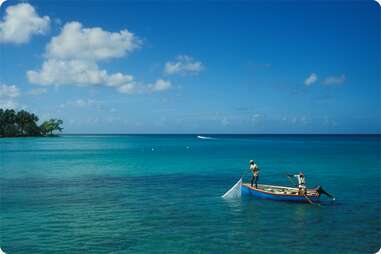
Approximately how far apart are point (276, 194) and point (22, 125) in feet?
337

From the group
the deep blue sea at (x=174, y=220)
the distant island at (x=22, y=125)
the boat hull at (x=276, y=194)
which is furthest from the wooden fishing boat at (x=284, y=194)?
the distant island at (x=22, y=125)

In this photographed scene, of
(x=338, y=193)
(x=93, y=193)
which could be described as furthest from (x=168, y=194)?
(x=338, y=193)

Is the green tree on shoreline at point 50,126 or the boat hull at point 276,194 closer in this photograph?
the boat hull at point 276,194

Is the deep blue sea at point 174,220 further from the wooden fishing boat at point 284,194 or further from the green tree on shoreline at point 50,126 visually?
the green tree on shoreline at point 50,126

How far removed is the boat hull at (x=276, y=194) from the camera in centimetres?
1978

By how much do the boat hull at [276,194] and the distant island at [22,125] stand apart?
89.5 meters

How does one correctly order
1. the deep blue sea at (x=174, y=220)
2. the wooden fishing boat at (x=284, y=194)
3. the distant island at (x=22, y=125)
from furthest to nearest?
the distant island at (x=22, y=125) → the wooden fishing boat at (x=284, y=194) → the deep blue sea at (x=174, y=220)

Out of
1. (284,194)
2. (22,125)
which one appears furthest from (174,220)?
(22,125)

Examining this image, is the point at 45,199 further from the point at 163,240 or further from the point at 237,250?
the point at 237,250

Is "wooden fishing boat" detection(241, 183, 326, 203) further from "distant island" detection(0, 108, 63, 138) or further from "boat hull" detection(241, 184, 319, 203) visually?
"distant island" detection(0, 108, 63, 138)

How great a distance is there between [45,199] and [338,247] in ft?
46.5

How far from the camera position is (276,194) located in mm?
20203

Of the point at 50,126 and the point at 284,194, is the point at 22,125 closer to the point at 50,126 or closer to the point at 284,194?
the point at 50,126

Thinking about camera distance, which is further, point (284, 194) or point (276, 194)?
point (276, 194)
